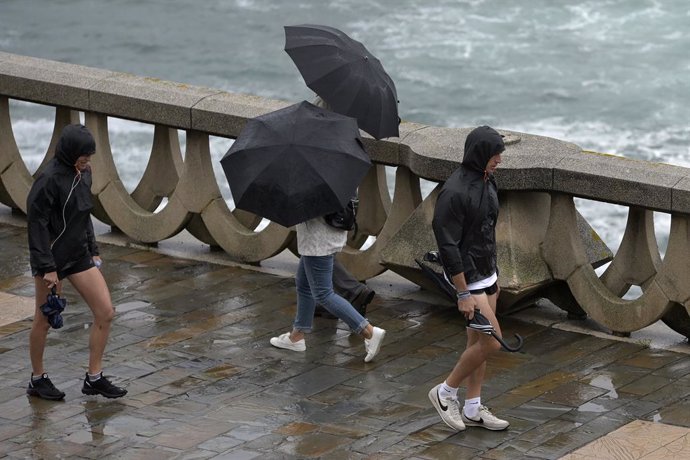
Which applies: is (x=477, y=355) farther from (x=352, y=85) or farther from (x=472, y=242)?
(x=352, y=85)

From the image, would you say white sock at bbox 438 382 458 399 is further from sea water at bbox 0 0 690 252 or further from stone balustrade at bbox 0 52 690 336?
sea water at bbox 0 0 690 252

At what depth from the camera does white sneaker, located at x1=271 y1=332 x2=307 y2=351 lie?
951 cm

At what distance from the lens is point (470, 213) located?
7.82m

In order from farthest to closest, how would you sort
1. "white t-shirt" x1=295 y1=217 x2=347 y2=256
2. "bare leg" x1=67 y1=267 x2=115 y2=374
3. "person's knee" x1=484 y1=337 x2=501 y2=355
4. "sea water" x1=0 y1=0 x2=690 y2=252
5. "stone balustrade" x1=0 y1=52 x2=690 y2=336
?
1. "sea water" x1=0 y1=0 x2=690 y2=252
2. "stone balustrade" x1=0 y1=52 x2=690 y2=336
3. "white t-shirt" x1=295 y1=217 x2=347 y2=256
4. "bare leg" x1=67 y1=267 x2=115 y2=374
5. "person's knee" x1=484 y1=337 x2=501 y2=355

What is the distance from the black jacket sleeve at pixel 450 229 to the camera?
7770mm

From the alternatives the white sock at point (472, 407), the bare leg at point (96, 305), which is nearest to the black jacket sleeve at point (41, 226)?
the bare leg at point (96, 305)

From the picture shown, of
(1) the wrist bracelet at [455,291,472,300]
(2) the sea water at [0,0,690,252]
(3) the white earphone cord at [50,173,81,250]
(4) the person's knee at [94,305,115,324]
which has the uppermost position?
(3) the white earphone cord at [50,173,81,250]

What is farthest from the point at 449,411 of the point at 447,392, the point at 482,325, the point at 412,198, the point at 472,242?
the point at 412,198

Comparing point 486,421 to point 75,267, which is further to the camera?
point 75,267

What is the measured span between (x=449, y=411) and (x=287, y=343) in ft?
5.44

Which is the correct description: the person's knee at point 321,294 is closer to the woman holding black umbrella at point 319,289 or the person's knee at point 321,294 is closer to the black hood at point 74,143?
the woman holding black umbrella at point 319,289

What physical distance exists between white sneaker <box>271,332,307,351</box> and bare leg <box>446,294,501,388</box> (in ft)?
5.06

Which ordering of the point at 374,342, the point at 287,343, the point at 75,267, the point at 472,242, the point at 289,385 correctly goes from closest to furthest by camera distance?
the point at 472,242 < the point at 75,267 < the point at 289,385 < the point at 374,342 < the point at 287,343

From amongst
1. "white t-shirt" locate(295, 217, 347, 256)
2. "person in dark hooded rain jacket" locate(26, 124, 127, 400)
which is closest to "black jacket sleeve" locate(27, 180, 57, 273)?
"person in dark hooded rain jacket" locate(26, 124, 127, 400)
